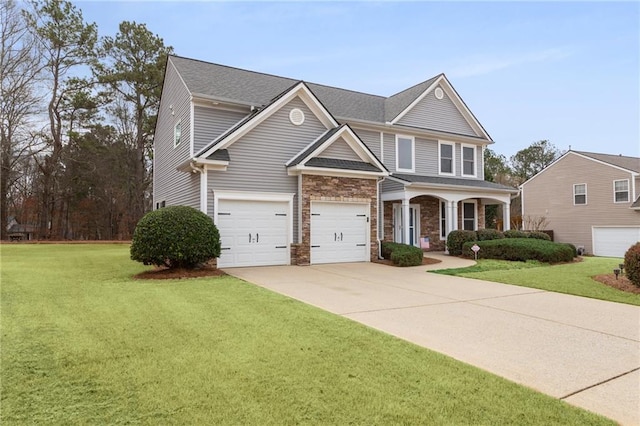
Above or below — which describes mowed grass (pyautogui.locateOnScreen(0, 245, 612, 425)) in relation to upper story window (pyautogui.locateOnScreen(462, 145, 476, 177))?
below

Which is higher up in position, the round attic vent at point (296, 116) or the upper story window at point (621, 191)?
the round attic vent at point (296, 116)

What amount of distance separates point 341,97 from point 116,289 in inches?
559

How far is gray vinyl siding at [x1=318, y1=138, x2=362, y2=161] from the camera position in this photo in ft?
45.6

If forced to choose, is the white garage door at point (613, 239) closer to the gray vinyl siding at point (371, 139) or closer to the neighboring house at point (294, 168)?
the neighboring house at point (294, 168)

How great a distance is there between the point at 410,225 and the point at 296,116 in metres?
7.96

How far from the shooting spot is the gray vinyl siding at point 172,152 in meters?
14.1

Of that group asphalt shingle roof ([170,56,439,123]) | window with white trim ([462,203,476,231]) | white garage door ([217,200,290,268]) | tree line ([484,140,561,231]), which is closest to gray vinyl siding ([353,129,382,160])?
asphalt shingle roof ([170,56,439,123])

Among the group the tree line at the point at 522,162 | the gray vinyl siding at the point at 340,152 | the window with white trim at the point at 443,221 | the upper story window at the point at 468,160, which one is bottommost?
the window with white trim at the point at 443,221

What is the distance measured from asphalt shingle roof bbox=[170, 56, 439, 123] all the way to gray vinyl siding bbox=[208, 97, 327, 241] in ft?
5.78

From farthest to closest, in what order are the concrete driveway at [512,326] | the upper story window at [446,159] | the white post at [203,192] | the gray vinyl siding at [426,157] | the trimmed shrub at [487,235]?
the upper story window at [446,159] < the gray vinyl siding at [426,157] < the trimmed shrub at [487,235] < the white post at [203,192] < the concrete driveway at [512,326]

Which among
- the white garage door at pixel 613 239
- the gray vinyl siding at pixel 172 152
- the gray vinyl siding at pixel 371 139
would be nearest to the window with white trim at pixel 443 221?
the gray vinyl siding at pixel 371 139

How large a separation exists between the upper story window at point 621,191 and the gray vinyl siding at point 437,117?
33.9ft

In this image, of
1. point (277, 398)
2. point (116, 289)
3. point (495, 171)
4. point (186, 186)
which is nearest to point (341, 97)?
point (186, 186)

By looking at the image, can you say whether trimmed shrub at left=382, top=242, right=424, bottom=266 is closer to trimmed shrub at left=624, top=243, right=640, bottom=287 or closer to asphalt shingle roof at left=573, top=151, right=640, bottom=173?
trimmed shrub at left=624, top=243, right=640, bottom=287
